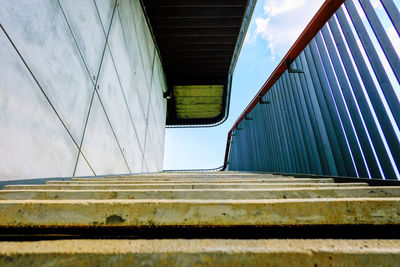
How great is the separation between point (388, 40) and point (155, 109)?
502 centimetres

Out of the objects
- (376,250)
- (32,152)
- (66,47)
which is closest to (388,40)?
(376,250)

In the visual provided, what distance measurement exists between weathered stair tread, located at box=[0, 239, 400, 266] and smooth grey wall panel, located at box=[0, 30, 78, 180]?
3.57ft

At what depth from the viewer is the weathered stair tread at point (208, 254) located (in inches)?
17.5

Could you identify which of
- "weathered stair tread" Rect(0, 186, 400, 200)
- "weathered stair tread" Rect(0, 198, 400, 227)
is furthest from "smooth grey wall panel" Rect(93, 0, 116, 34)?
"weathered stair tread" Rect(0, 198, 400, 227)

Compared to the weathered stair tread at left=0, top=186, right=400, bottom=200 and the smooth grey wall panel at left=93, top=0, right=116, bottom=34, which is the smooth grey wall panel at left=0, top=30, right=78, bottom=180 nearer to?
the weathered stair tread at left=0, top=186, right=400, bottom=200

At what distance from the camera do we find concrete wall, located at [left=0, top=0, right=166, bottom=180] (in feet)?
4.29

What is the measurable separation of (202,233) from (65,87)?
6.28 ft

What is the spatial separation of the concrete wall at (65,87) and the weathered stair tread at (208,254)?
112 centimetres

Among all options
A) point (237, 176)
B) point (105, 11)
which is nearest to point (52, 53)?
point (105, 11)

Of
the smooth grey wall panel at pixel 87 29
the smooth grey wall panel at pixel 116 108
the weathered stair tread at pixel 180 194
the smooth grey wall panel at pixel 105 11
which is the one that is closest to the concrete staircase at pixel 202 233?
the weathered stair tread at pixel 180 194

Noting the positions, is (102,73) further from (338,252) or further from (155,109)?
(155,109)

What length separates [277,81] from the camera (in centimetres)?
381

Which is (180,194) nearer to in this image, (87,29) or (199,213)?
(199,213)

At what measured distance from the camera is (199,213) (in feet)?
2.11
